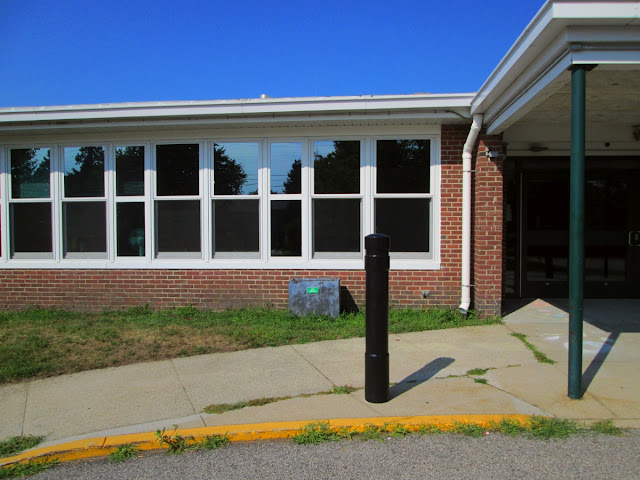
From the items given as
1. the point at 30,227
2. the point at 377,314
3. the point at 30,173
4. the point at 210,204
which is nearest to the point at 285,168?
the point at 210,204

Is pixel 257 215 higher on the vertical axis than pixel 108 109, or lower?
lower

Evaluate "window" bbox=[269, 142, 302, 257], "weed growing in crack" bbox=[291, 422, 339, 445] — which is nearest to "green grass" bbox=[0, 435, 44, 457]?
"weed growing in crack" bbox=[291, 422, 339, 445]

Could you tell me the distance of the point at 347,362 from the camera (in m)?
5.74

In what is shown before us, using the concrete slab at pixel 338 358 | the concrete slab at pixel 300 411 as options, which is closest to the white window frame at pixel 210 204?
the concrete slab at pixel 338 358

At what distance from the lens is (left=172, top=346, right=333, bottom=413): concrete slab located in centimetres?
484

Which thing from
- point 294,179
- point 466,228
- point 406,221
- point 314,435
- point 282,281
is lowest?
point 314,435

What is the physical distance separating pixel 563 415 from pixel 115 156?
761cm

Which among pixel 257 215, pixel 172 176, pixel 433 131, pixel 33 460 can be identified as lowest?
pixel 33 460

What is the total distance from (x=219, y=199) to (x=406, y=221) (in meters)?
3.09

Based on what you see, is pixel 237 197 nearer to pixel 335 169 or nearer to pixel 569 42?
pixel 335 169

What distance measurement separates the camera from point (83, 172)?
8.75 meters

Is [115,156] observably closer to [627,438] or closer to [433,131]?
[433,131]

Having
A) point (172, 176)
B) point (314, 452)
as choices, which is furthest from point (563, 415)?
point (172, 176)

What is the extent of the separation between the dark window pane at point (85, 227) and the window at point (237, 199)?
2003 mm
